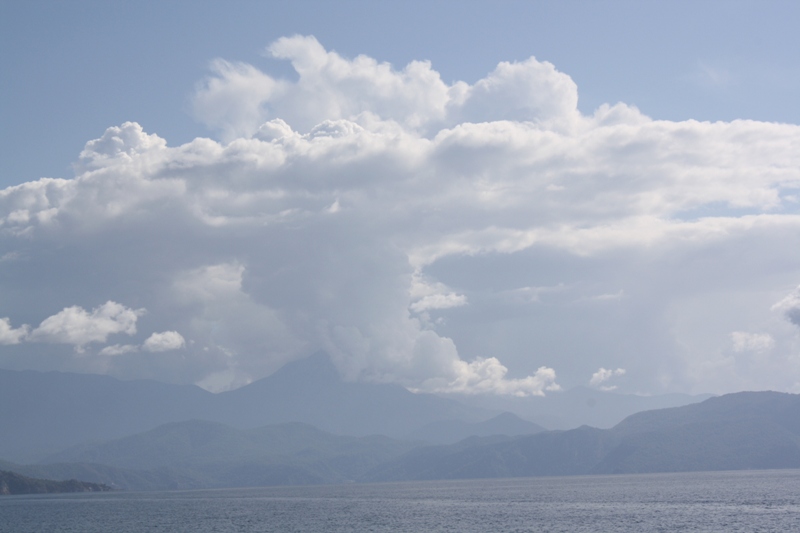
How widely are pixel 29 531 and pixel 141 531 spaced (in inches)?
1178

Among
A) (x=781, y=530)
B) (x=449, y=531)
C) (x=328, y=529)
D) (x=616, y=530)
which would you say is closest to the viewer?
(x=781, y=530)

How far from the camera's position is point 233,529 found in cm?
18325

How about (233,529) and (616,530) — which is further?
(233,529)

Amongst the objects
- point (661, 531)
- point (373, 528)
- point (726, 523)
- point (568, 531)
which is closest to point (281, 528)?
point (373, 528)

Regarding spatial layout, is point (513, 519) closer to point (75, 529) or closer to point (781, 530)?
point (781, 530)

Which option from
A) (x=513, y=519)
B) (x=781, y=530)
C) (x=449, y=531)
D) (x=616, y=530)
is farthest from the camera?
(x=513, y=519)

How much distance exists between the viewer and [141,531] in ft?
611

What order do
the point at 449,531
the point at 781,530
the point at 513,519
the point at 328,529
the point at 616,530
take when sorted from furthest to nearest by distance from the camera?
the point at 513,519 → the point at 328,529 → the point at 449,531 → the point at 616,530 → the point at 781,530

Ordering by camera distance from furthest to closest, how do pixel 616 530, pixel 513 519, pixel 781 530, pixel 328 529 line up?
pixel 513 519 < pixel 328 529 < pixel 616 530 < pixel 781 530

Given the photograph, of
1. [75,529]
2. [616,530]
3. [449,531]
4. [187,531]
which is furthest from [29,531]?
[616,530]

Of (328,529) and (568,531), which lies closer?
(568,531)

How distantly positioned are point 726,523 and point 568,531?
33989 mm

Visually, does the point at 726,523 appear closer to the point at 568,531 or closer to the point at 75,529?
the point at 568,531

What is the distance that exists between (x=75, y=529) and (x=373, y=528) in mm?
80902
